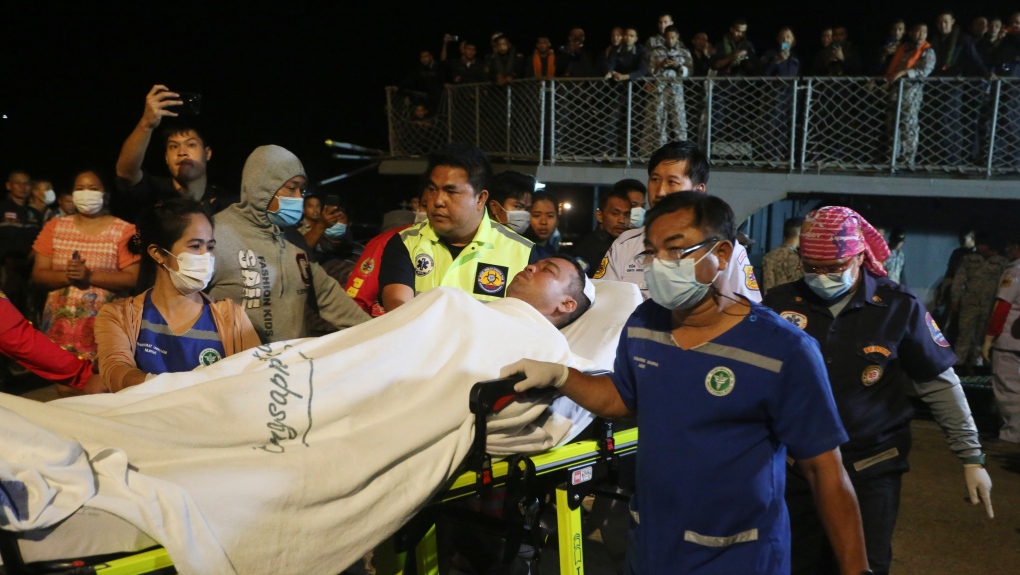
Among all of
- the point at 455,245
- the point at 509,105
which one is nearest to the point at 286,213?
the point at 455,245

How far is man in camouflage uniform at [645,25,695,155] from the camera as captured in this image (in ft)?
28.6

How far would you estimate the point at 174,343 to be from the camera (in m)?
2.99

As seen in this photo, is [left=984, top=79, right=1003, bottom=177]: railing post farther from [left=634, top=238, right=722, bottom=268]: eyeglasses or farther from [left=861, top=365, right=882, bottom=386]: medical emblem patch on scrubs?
[left=634, top=238, right=722, bottom=268]: eyeglasses

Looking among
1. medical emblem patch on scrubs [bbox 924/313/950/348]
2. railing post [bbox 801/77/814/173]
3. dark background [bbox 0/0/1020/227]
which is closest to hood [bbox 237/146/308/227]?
medical emblem patch on scrubs [bbox 924/313/950/348]

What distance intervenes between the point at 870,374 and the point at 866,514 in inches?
19.2

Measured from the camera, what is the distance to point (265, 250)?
3449mm

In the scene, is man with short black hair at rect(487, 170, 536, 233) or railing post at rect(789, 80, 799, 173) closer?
man with short black hair at rect(487, 170, 536, 233)

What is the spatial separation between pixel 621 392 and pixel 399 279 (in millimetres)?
1363

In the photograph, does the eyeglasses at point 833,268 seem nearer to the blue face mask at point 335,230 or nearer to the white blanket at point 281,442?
the white blanket at point 281,442

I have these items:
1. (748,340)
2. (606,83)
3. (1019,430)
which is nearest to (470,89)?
(606,83)

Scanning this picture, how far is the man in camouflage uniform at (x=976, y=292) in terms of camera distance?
28.1 ft

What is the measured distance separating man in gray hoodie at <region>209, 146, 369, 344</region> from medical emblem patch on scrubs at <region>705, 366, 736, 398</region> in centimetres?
194

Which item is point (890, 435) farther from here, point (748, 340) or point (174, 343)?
point (174, 343)

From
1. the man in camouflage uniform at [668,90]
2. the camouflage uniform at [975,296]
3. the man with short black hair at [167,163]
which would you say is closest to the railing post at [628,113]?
the man in camouflage uniform at [668,90]
